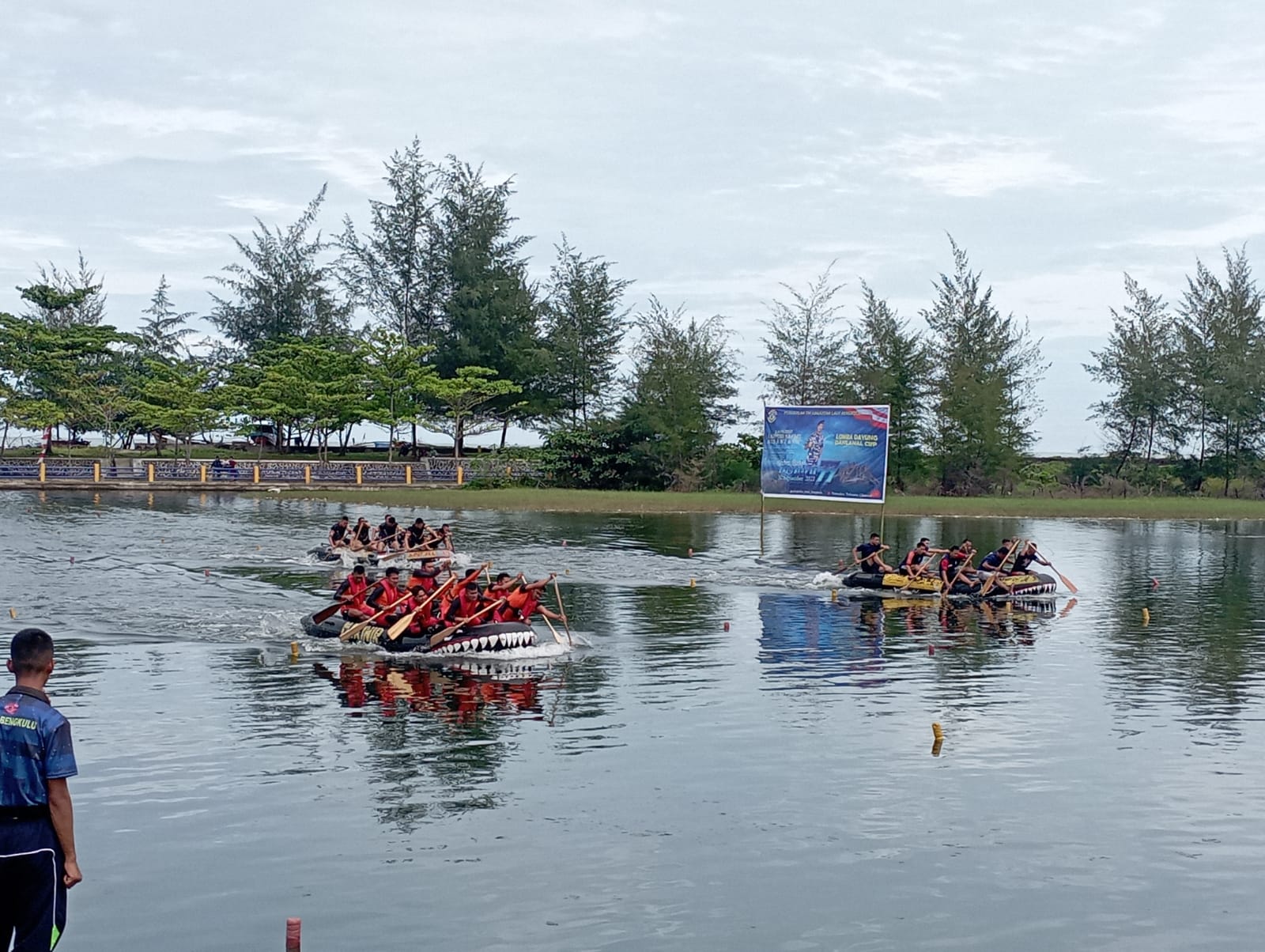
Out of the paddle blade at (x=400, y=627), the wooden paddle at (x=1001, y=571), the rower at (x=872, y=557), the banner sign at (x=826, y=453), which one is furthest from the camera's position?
the banner sign at (x=826, y=453)

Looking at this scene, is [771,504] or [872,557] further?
[771,504]

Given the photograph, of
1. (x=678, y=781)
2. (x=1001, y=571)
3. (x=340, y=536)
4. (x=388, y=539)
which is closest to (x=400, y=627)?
(x=678, y=781)

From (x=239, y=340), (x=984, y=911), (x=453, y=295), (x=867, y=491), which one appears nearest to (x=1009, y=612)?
(x=867, y=491)

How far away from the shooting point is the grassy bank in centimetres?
7438

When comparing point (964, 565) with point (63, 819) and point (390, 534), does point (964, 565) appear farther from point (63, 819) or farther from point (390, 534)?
point (63, 819)

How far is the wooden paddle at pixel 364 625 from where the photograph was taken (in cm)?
2745

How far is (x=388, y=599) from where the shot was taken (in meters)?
28.3

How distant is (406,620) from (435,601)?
794 mm

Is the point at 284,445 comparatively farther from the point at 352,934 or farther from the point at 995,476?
the point at 352,934

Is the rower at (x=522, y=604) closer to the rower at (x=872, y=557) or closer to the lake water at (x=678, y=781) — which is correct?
the lake water at (x=678, y=781)

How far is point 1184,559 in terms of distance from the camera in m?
51.5

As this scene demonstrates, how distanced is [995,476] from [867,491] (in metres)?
40.4

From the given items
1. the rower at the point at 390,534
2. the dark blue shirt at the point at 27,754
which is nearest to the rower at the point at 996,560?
the rower at the point at 390,534

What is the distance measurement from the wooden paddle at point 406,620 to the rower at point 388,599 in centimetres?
33
